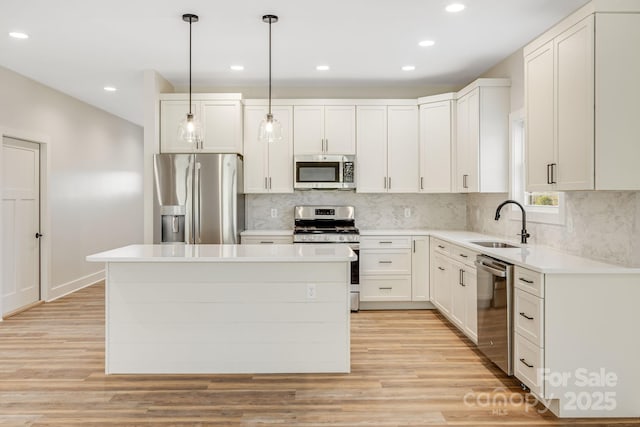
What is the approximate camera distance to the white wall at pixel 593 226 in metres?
2.88

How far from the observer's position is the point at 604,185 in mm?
2688

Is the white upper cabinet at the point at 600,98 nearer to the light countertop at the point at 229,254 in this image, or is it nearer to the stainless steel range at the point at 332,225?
the light countertop at the point at 229,254

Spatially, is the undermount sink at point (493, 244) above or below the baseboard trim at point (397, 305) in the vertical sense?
above

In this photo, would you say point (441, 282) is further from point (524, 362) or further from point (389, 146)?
point (524, 362)

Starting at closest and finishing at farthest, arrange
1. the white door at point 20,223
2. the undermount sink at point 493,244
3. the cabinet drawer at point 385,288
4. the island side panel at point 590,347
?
the island side panel at point 590,347 < the undermount sink at point 493,244 < the white door at point 20,223 < the cabinet drawer at point 385,288

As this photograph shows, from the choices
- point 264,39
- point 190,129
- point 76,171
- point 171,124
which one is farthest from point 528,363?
point 76,171

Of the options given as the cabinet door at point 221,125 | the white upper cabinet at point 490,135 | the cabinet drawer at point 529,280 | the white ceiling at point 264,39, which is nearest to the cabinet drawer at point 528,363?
the cabinet drawer at point 529,280

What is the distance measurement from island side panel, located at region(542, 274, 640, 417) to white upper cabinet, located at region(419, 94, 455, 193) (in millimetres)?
2642

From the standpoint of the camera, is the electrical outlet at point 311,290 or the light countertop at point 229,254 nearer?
the light countertop at point 229,254

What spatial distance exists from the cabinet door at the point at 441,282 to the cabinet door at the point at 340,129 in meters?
1.66

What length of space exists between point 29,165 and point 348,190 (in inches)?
150

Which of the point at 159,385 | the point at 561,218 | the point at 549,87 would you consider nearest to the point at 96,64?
the point at 159,385

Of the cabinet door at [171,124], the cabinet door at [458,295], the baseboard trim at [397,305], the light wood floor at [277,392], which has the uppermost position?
the cabinet door at [171,124]

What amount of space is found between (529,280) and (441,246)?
78.0 inches
